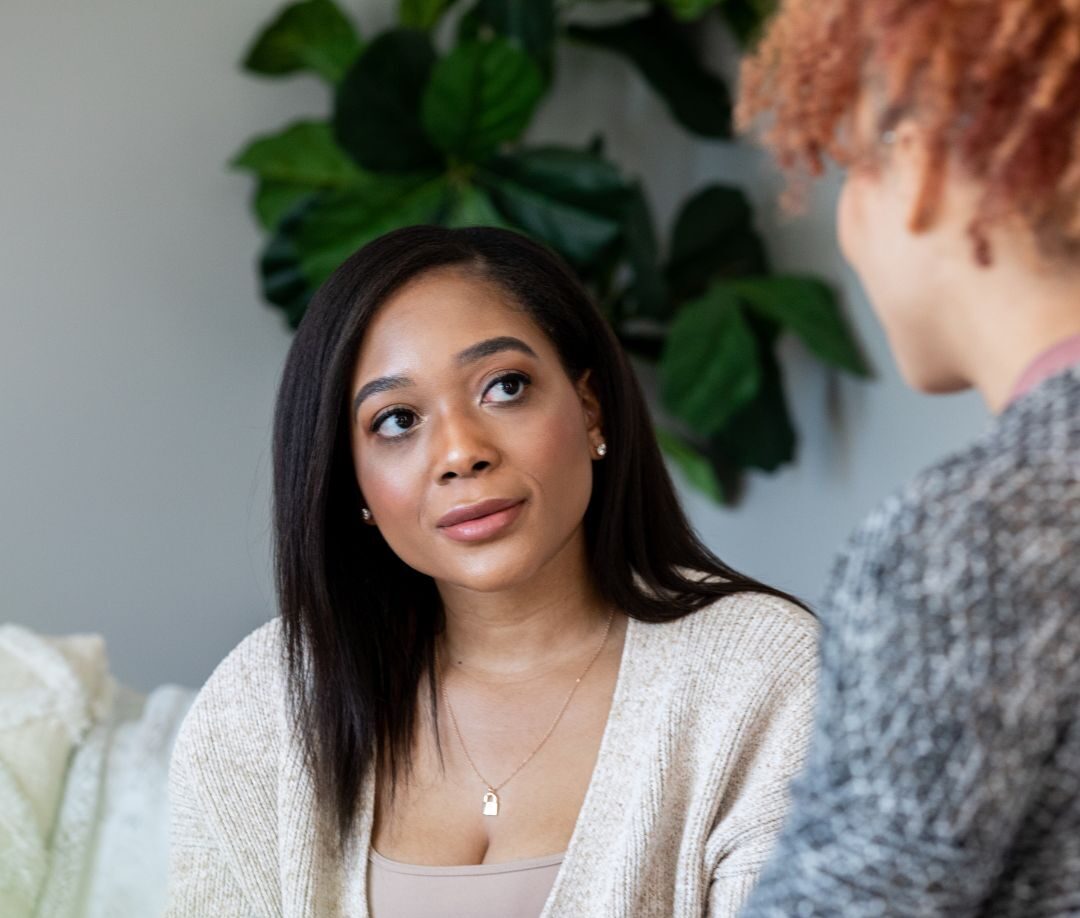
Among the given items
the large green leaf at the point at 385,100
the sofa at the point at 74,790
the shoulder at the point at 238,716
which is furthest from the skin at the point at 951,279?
the large green leaf at the point at 385,100

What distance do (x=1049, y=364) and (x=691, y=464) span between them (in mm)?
2576

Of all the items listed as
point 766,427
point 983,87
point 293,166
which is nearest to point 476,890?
point 983,87

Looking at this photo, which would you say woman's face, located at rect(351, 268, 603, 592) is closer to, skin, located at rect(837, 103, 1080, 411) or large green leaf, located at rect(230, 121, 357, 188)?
skin, located at rect(837, 103, 1080, 411)

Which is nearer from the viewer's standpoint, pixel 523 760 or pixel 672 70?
pixel 523 760

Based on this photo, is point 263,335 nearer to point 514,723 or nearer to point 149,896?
point 149,896

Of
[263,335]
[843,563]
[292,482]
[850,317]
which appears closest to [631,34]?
[850,317]

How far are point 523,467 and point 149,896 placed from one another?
79 cm

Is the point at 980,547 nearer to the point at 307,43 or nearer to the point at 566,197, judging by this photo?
the point at 566,197

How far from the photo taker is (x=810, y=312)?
9.75 feet

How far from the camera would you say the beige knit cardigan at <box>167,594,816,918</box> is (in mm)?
1315

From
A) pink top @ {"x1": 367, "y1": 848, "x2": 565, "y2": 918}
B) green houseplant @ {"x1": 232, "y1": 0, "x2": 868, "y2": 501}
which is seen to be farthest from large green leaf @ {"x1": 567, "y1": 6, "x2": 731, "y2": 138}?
pink top @ {"x1": 367, "y1": 848, "x2": 565, "y2": 918}

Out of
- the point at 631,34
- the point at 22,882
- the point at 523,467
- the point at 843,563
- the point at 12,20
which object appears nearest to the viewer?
the point at 843,563

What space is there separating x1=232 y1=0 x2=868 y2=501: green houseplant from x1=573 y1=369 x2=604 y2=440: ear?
135 centimetres

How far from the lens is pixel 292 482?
147cm
